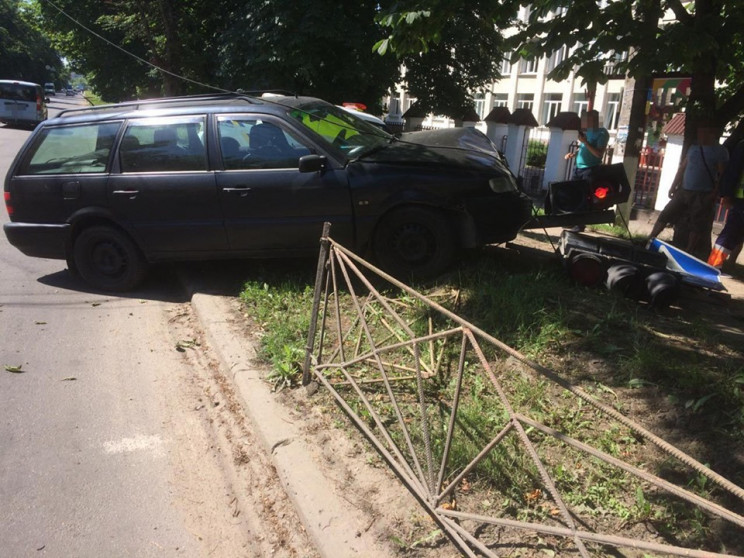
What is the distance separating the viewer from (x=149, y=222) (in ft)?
19.1

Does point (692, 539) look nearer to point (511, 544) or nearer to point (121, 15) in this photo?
point (511, 544)

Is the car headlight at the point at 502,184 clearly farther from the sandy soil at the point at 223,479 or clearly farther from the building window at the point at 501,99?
the building window at the point at 501,99

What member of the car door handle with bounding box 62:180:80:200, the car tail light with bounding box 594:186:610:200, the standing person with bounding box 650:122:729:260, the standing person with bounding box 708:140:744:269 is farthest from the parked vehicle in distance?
the standing person with bounding box 708:140:744:269

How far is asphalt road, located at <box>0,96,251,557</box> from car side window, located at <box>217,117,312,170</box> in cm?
163

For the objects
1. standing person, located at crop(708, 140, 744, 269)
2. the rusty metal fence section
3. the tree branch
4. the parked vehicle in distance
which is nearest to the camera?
the rusty metal fence section

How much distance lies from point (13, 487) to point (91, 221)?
11.0 feet

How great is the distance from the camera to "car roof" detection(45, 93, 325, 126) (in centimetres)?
582

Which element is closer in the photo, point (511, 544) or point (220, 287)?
point (511, 544)

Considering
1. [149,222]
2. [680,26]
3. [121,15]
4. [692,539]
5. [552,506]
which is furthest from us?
[121,15]

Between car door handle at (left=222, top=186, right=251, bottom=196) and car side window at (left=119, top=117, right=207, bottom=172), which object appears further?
car side window at (left=119, top=117, right=207, bottom=172)

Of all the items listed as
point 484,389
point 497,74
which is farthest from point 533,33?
point 497,74

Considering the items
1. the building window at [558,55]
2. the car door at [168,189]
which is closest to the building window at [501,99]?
the building window at [558,55]

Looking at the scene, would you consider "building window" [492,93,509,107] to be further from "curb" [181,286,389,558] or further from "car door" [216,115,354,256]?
"curb" [181,286,389,558]

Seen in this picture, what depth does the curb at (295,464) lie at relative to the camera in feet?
9.01
